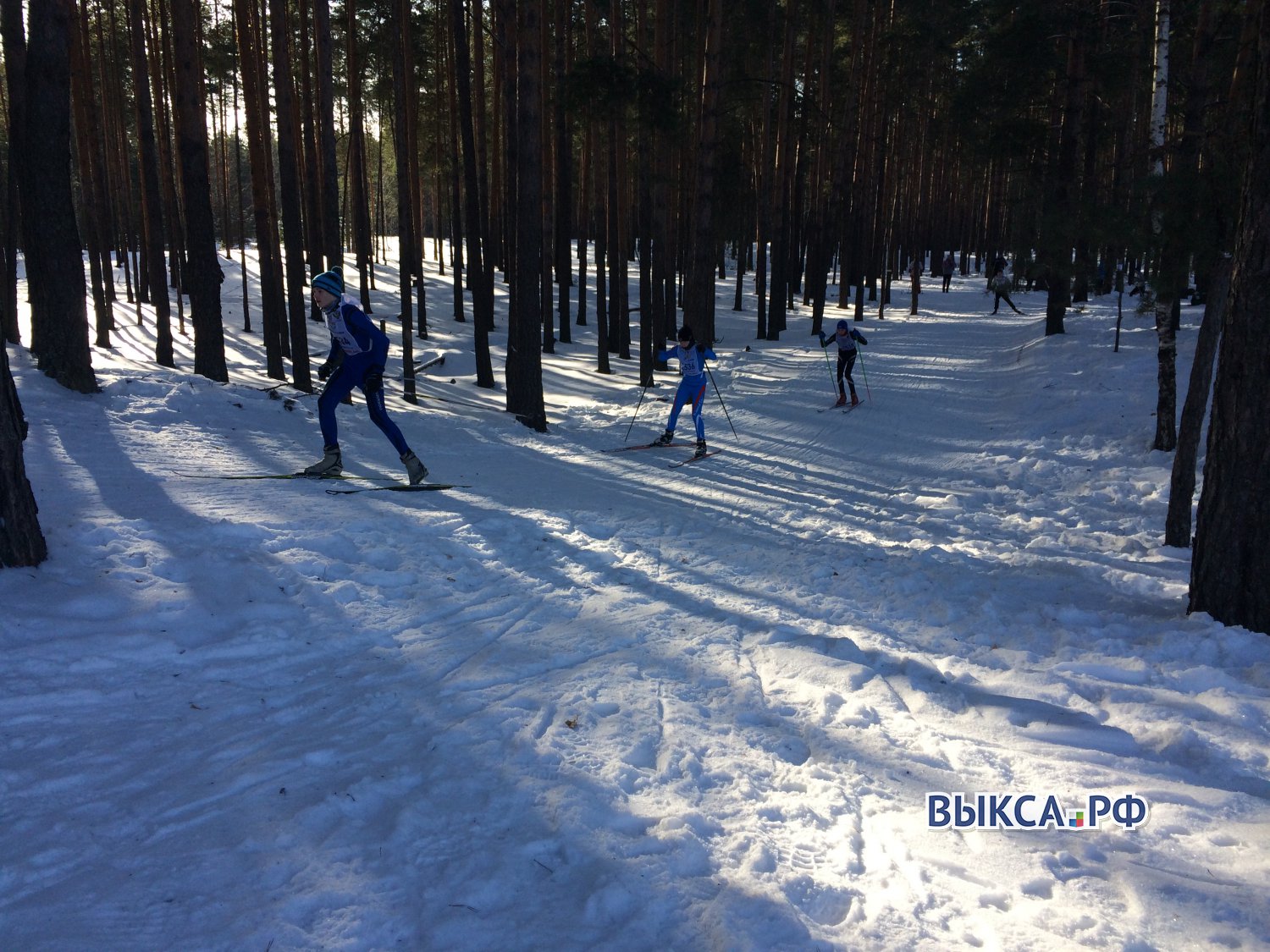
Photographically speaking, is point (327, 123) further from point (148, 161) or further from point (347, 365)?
point (347, 365)

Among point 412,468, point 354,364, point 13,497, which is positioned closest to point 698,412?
point 412,468

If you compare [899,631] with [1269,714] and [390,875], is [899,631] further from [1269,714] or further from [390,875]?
[390,875]

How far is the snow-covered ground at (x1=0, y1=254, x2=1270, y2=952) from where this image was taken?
282 centimetres

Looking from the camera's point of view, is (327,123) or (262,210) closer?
(262,210)

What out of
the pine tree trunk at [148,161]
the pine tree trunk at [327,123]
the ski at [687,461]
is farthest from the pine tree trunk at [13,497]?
the pine tree trunk at [148,161]

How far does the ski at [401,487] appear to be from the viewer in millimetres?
8024

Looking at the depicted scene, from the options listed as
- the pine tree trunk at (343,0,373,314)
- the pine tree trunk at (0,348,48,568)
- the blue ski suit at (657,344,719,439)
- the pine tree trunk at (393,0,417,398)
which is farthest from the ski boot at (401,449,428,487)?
the pine tree trunk at (343,0,373,314)

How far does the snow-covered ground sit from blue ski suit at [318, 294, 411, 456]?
880 mm

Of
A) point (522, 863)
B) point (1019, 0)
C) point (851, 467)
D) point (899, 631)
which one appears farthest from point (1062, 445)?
point (1019, 0)

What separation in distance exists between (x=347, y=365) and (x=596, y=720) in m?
5.60

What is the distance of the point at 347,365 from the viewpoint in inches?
328

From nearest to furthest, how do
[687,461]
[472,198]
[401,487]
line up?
[401,487], [687,461], [472,198]

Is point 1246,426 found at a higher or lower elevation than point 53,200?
lower

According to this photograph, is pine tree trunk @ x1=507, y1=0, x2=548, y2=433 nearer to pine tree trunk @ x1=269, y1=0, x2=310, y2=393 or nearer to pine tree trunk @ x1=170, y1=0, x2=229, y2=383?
pine tree trunk @ x1=269, y1=0, x2=310, y2=393
